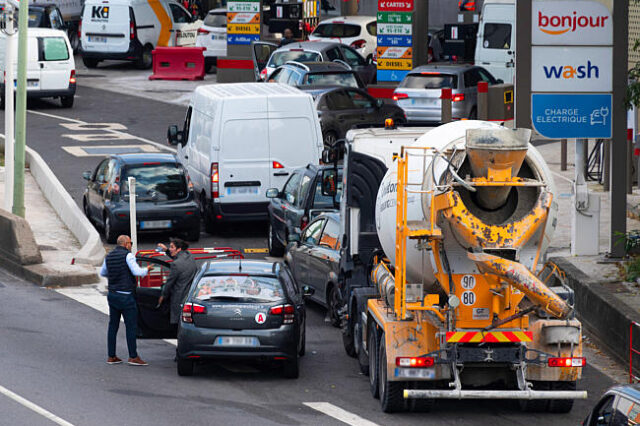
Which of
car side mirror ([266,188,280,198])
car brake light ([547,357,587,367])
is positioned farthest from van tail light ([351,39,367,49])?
car brake light ([547,357,587,367])

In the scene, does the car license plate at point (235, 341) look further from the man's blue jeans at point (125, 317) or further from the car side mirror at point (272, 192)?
the car side mirror at point (272, 192)

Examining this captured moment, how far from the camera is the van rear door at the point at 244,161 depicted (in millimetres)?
24016

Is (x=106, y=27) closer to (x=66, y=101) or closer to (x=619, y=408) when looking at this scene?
(x=66, y=101)

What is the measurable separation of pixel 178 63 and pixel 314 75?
40.2 ft

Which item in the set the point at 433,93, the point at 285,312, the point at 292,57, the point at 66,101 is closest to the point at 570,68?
the point at 285,312

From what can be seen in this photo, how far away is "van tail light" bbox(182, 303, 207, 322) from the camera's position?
588 inches

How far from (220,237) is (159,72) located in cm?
2096

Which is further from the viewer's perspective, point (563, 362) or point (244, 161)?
point (244, 161)

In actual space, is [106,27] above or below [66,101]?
above

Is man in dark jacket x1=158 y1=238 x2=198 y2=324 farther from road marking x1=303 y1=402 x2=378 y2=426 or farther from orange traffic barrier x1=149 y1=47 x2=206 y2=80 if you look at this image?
orange traffic barrier x1=149 y1=47 x2=206 y2=80

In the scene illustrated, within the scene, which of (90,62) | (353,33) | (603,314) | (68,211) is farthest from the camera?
(90,62)

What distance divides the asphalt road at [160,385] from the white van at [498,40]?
21526 millimetres

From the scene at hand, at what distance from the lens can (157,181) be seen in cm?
2388

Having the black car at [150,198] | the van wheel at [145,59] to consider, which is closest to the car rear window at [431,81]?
the black car at [150,198]
